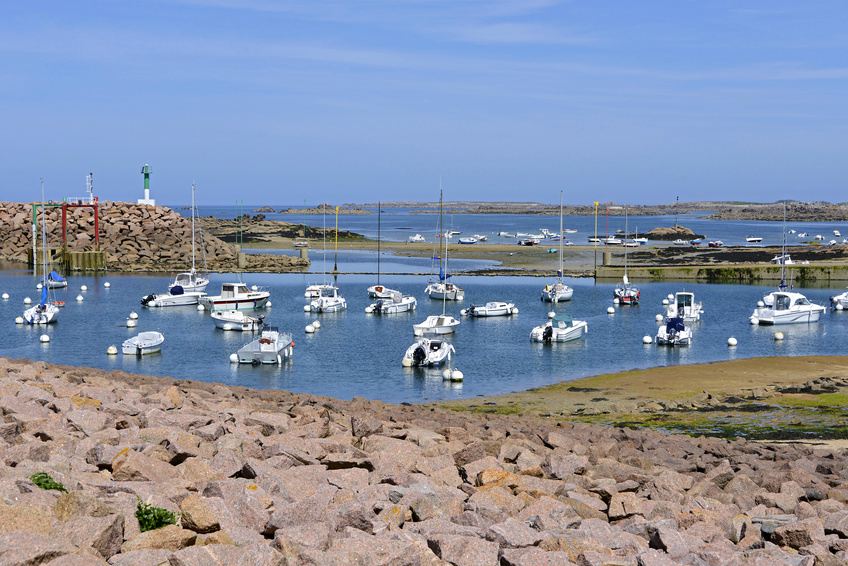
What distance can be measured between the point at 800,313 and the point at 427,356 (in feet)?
95.0

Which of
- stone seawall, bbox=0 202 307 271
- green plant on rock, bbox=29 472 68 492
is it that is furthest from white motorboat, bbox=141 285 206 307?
green plant on rock, bbox=29 472 68 492

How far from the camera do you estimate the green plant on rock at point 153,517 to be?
922cm

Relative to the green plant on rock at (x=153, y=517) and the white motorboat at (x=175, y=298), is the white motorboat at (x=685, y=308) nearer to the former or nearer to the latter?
the white motorboat at (x=175, y=298)

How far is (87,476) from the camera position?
35.3ft

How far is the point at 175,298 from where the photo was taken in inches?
2822

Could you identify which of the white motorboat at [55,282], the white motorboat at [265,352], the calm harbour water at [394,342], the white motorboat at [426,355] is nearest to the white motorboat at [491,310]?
the calm harbour water at [394,342]

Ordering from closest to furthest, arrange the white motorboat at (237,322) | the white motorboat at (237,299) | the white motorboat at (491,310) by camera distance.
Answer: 1. the white motorboat at (237,322)
2. the white motorboat at (491,310)
3. the white motorboat at (237,299)

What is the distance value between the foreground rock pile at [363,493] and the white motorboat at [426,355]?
83.3 ft

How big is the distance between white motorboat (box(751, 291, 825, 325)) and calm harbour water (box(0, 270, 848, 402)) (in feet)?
2.37

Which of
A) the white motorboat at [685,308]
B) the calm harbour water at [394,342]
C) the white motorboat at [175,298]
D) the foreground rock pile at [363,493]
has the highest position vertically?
the foreground rock pile at [363,493]

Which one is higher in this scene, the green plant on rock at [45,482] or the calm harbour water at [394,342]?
the green plant on rock at [45,482]

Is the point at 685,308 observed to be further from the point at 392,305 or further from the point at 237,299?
the point at 237,299

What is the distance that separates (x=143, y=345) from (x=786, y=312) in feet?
122

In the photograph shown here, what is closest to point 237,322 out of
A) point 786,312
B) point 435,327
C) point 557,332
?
point 435,327
